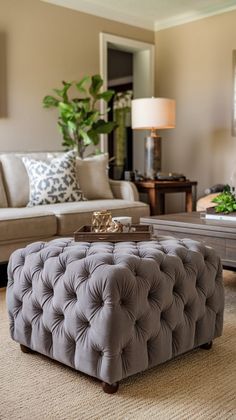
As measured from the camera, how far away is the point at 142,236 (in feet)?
6.76

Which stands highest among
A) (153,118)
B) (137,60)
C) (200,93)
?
(137,60)

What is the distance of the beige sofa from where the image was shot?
327 cm

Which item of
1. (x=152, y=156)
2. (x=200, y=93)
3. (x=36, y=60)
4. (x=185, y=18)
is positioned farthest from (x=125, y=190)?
(x=185, y=18)

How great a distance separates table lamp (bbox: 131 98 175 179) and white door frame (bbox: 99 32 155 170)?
2.24 feet

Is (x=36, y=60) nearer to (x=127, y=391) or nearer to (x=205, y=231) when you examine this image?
(x=205, y=231)

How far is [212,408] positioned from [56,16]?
13.9 feet

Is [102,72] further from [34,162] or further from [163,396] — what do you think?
[163,396]

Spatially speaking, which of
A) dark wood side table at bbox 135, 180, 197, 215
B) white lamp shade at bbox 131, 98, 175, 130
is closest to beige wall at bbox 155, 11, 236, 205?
dark wood side table at bbox 135, 180, 197, 215

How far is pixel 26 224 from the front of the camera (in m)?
3.31

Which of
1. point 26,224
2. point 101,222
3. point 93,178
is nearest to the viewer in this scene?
point 101,222

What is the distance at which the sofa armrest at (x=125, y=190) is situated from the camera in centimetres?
435

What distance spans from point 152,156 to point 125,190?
0.68 metres

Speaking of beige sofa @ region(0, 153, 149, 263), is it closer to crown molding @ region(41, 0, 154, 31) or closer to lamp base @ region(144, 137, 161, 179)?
lamp base @ region(144, 137, 161, 179)

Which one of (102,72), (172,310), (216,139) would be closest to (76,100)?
(102,72)
